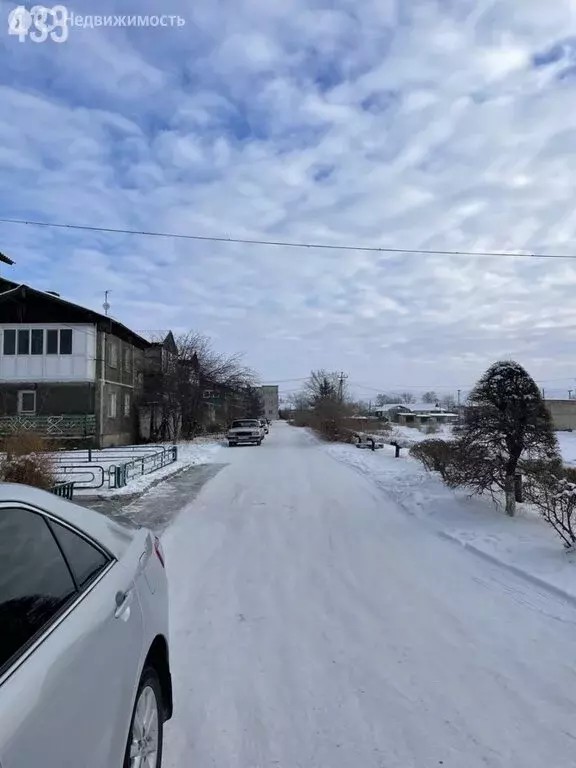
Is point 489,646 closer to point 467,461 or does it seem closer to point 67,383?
point 467,461

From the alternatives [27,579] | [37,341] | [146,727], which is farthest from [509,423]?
[37,341]

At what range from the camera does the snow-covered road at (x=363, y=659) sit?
3.04 meters

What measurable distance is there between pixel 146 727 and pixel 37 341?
3064 centimetres

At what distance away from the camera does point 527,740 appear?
10.0ft

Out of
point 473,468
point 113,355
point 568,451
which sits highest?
point 113,355

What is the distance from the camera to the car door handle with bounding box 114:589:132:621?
7.78ft

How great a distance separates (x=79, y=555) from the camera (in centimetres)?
248

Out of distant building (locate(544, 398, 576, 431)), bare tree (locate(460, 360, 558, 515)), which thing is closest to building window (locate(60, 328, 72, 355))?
bare tree (locate(460, 360, 558, 515))

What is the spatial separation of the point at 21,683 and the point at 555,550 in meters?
6.42

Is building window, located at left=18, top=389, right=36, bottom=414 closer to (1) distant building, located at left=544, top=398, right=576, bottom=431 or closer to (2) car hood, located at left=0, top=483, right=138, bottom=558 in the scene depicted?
(2) car hood, located at left=0, top=483, right=138, bottom=558

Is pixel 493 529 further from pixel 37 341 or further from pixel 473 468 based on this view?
pixel 37 341

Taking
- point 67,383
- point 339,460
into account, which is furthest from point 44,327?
point 339,460

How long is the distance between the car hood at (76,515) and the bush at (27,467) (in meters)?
7.54

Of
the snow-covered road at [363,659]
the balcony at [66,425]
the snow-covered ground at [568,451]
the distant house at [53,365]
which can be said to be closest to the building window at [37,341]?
the distant house at [53,365]
